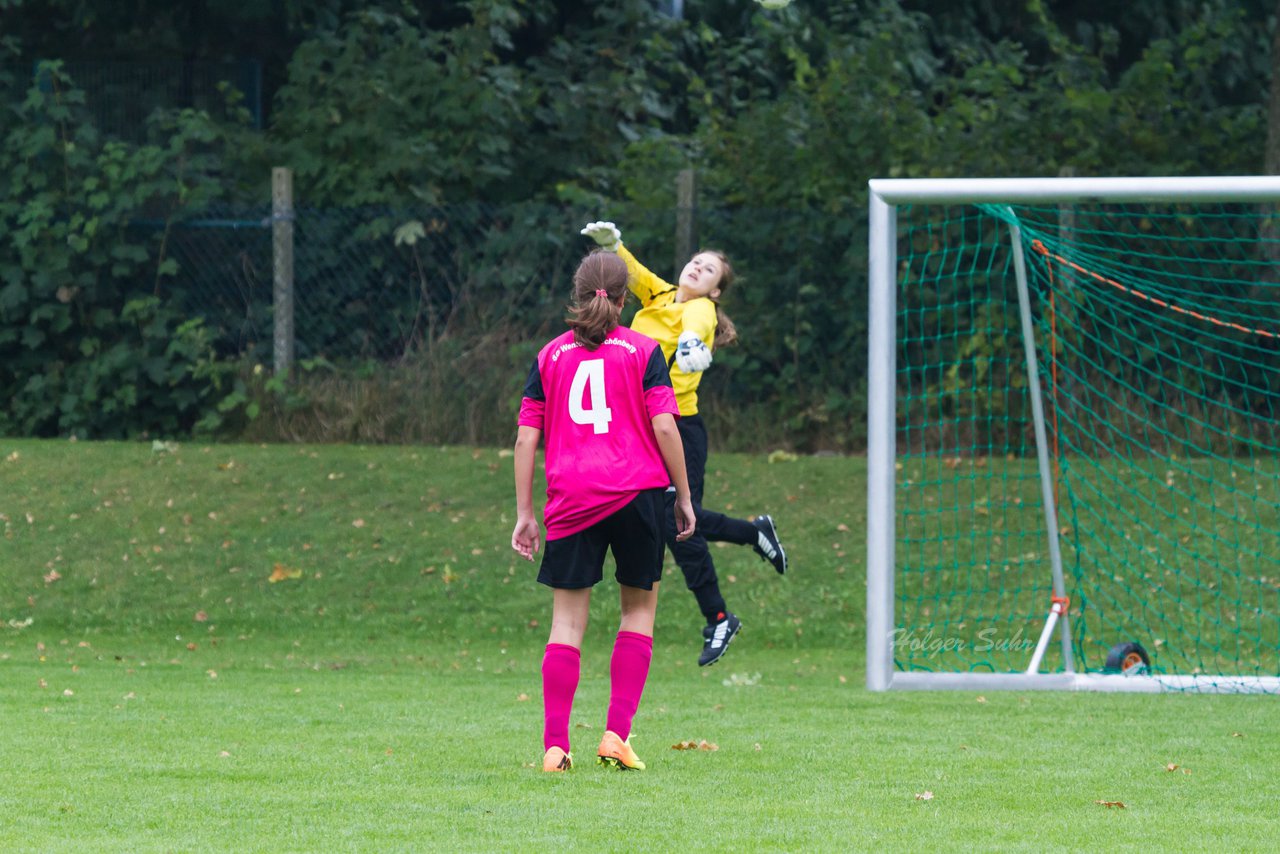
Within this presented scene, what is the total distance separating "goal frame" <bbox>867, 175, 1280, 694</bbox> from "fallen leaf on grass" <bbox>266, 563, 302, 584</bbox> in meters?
4.53

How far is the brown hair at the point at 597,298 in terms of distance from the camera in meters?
5.41

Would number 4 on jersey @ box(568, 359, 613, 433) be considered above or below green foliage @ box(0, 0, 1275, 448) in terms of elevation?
below

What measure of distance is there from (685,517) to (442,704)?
244 centimetres

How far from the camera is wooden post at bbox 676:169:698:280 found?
14.2m

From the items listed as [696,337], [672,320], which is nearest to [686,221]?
[672,320]

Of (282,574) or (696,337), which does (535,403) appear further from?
(282,574)

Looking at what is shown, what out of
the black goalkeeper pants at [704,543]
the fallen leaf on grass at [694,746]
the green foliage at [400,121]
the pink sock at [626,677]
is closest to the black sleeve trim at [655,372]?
the pink sock at [626,677]

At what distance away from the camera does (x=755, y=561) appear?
11539 millimetres

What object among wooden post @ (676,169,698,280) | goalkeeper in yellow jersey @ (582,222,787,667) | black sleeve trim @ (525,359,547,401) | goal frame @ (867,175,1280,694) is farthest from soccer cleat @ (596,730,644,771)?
wooden post @ (676,169,698,280)

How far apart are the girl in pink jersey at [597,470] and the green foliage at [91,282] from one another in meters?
9.80

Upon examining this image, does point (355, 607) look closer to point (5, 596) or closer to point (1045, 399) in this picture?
point (5, 596)

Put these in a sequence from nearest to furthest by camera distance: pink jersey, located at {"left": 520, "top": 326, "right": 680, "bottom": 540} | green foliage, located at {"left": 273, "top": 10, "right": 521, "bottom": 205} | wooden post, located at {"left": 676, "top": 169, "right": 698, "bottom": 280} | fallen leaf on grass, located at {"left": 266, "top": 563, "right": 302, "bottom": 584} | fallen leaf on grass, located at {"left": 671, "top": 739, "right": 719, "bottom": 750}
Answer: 1. pink jersey, located at {"left": 520, "top": 326, "right": 680, "bottom": 540}
2. fallen leaf on grass, located at {"left": 671, "top": 739, "right": 719, "bottom": 750}
3. fallen leaf on grass, located at {"left": 266, "top": 563, "right": 302, "bottom": 584}
4. wooden post, located at {"left": 676, "top": 169, "right": 698, "bottom": 280}
5. green foliage, located at {"left": 273, "top": 10, "right": 521, "bottom": 205}

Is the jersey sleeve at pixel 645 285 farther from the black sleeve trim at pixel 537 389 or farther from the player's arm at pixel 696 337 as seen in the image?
the black sleeve trim at pixel 537 389

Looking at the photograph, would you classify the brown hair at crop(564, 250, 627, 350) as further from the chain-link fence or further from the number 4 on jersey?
the chain-link fence
